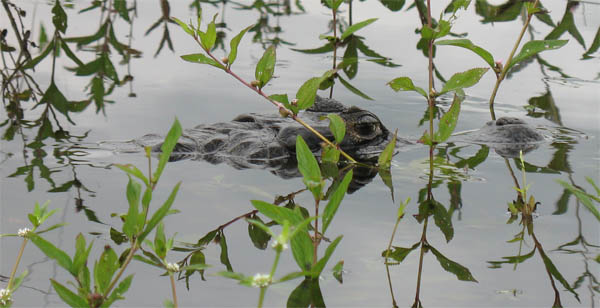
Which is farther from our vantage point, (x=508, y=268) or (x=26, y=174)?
(x=26, y=174)

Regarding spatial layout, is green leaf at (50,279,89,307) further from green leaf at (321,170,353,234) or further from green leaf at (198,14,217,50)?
green leaf at (198,14,217,50)

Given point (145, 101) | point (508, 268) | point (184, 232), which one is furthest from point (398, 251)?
point (145, 101)

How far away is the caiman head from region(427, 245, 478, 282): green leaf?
118cm

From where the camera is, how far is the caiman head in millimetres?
3273

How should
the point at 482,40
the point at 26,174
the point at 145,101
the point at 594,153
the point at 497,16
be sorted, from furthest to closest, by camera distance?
the point at 497,16 < the point at 482,40 < the point at 145,101 < the point at 594,153 < the point at 26,174

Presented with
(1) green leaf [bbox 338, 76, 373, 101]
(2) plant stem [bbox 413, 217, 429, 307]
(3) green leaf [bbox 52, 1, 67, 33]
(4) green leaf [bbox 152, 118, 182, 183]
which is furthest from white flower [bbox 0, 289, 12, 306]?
(3) green leaf [bbox 52, 1, 67, 33]

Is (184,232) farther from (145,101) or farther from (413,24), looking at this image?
(413,24)

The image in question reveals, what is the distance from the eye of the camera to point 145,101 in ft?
12.9

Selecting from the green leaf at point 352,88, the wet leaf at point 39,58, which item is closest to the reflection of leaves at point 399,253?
the green leaf at point 352,88

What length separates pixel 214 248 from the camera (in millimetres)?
2104

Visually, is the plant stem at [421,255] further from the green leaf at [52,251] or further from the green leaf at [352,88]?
the green leaf at [352,88]

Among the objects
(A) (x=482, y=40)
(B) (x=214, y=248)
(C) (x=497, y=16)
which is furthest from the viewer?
(C) (x=497, y=16)

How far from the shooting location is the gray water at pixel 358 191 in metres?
1.89

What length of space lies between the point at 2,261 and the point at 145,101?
2.04m
